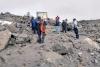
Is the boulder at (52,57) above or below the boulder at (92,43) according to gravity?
below

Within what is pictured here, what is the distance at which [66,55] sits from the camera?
2019cm

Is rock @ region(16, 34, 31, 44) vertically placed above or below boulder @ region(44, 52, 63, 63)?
above

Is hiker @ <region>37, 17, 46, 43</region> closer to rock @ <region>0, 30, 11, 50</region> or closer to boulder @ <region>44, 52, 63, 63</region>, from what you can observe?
rock @ <region>0, 30, 11, 50</region>

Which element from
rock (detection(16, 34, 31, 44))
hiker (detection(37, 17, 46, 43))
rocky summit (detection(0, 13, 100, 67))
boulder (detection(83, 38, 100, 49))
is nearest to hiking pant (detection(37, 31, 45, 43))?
hiker (detection(37, 17, 46, 43))

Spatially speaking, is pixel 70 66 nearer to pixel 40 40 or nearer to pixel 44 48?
pixel 44 48

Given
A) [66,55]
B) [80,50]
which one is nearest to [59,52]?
[66,55]

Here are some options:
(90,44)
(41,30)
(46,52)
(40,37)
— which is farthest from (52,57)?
(90,44)

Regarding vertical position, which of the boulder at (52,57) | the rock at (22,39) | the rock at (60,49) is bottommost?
the boulder at (52,57)

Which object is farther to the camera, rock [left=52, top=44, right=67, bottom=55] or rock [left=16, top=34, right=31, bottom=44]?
rock [left=16, top=34, right=31, bottom=44]

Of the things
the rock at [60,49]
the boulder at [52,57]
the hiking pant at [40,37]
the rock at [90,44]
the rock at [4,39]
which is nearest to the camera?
the boulder at [52,57]

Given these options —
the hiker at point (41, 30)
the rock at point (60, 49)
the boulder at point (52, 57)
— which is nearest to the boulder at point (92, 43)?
the rock at point (60, 49)

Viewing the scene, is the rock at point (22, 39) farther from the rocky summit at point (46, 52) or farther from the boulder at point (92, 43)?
the boulder at point (92, 43)

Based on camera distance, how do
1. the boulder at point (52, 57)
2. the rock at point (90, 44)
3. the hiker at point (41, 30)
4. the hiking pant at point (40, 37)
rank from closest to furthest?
the boulder at point (52, 57) → the rock at point (90, 44) → the hiker at point (41, 30) → the hiking pant at point (40, 37)

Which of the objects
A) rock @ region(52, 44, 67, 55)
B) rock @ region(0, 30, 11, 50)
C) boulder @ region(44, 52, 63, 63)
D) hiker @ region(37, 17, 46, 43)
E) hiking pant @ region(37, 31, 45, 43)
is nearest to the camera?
boulder @ region(44, 52, 63, 63)
